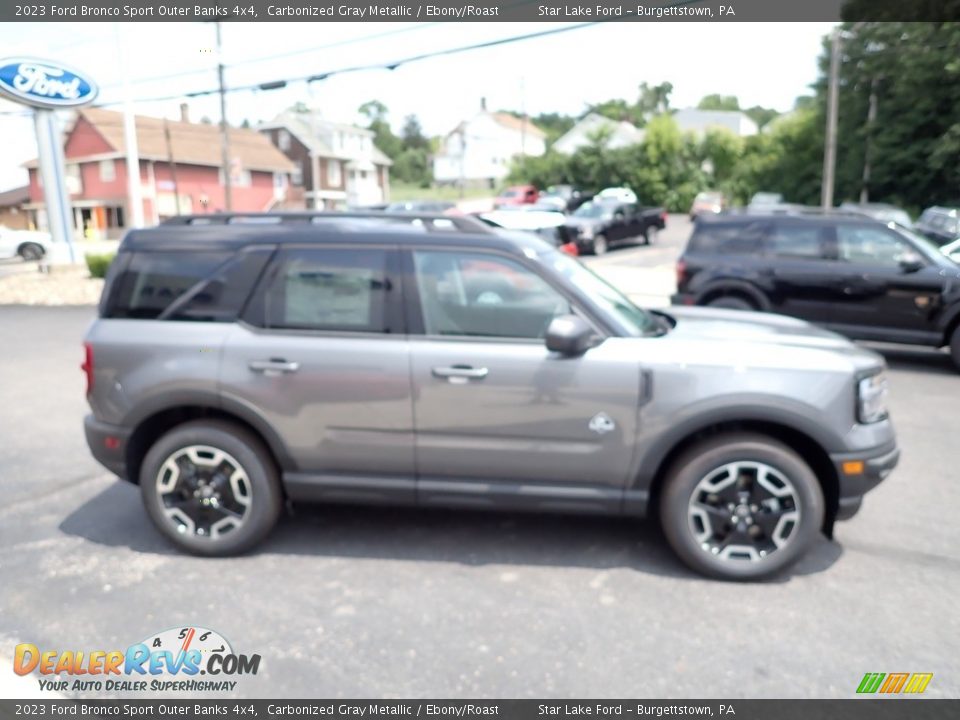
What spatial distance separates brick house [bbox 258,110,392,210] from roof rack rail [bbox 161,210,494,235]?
5497cm

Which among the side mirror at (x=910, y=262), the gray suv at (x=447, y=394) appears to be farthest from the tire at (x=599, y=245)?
the gray suv at (x=447, y=394)

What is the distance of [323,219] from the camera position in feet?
15.0

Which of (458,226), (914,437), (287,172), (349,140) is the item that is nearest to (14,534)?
(458,226)

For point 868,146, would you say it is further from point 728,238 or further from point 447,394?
point 447,394

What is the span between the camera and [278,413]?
4.16 metres

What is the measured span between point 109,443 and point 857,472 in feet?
13.0

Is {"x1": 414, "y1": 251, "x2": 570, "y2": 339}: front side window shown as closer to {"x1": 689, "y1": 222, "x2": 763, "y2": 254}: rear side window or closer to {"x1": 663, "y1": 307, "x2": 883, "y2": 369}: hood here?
{"x1": 663, "y1": 307, "x2": 883, "y2": 369}: hood

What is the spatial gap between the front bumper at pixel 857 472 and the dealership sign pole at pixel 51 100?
20.9m

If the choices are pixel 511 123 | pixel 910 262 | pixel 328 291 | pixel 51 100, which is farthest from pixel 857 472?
pixel 511 123

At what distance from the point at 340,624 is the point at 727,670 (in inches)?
67.5

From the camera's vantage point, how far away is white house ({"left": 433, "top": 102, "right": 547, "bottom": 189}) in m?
93.1

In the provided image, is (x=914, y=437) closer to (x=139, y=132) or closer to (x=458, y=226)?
(x=458, y=226)

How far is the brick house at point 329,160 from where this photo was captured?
6062 centimetres

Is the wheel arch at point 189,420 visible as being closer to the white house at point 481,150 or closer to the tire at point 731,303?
the tire at point 731,303
